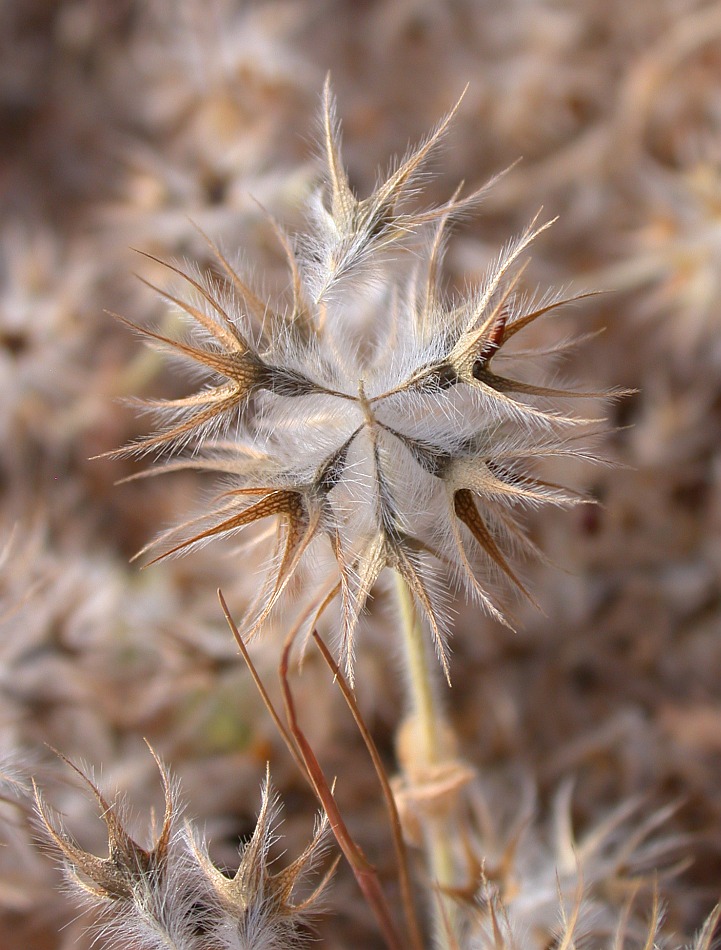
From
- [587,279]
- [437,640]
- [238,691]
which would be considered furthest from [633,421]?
[437,640]

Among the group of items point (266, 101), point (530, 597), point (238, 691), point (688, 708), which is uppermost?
point (266, 101)

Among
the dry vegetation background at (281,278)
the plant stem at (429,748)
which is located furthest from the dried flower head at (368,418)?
the dry vegetation background at (281,278)

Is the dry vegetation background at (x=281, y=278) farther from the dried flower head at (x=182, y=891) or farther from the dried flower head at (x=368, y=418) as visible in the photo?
the dried flower head at (x=368, y=418)

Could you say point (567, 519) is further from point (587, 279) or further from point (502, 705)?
point (587, 279)

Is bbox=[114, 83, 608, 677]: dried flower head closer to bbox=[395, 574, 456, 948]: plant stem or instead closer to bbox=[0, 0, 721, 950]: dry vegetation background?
bbox=[395, 574, 456, 948]: plant stem

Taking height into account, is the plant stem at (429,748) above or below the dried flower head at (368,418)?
below

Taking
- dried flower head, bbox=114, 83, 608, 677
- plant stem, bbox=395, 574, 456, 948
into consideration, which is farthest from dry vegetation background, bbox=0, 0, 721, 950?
dried flower head, bbox=114, 83, 608, 677
